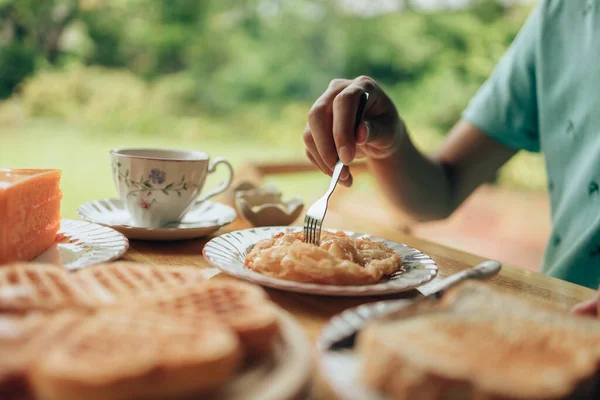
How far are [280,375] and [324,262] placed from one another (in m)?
0.33

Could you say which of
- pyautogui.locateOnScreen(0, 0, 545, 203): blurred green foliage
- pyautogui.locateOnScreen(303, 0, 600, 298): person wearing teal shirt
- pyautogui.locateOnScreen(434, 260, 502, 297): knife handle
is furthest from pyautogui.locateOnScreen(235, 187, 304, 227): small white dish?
pyautogui.locateOnScreen(0, 0, 545, 203): blurred green foliage

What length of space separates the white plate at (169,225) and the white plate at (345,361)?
587mm

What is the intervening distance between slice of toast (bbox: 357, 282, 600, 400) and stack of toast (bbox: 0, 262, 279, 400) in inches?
5.5

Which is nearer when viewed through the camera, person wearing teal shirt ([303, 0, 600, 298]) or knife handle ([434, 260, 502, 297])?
knife handle ([434, 260, 502, 297])

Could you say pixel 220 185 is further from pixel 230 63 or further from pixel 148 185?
pixel 230 63

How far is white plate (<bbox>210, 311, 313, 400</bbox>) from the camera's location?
48 cm

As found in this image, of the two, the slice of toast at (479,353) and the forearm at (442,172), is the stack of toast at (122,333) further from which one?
the forearm at (442,172)

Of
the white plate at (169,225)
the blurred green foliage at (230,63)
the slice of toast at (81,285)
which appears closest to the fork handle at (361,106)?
the white plate at (169,225)

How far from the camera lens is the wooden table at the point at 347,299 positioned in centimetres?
80

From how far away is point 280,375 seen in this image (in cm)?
51

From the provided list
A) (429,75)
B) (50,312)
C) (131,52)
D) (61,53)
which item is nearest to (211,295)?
(50,312)

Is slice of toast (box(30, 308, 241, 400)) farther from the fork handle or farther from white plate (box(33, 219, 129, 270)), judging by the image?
the fork handle

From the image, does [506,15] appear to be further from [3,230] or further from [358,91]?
[3,230]

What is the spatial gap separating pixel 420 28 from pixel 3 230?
6.06 metres
